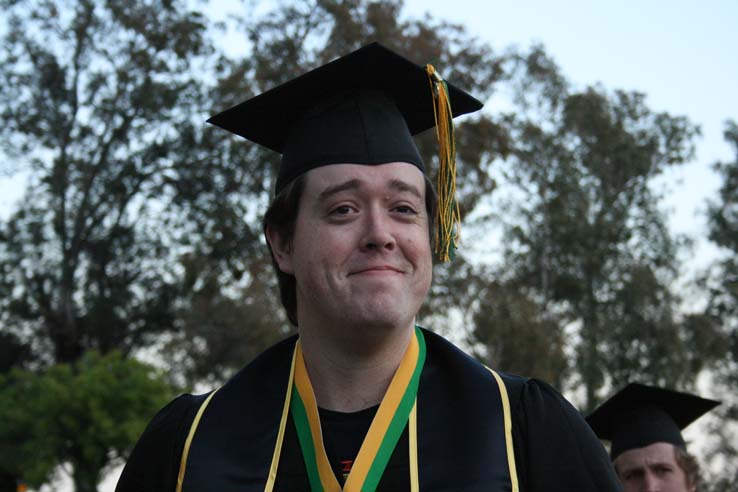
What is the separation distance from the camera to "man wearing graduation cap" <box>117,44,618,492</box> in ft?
7.94

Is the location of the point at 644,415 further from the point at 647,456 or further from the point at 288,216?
the point at 288,216

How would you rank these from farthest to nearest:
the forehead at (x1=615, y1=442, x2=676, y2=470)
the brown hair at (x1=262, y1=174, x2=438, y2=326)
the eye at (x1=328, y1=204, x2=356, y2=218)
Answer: the forehead at (x1=615, y1=442, x2=676, y2=470)
the brown hair at (x1=262, y1=174, x2=438, y2=326)
the eye at (x1=328, y1=204, x2=356, y2=218)

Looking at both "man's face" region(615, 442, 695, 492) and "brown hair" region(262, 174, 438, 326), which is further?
"man's face" region(615, 442, 695, 492)

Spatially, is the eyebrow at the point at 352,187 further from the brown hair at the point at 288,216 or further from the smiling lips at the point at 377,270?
the smiling lips at the point at 377,270

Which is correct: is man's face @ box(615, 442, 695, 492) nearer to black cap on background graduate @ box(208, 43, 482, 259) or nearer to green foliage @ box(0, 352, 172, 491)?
black cap on background graduate @ box(208, 43, 482, 259)

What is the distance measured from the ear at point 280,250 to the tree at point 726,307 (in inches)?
1125

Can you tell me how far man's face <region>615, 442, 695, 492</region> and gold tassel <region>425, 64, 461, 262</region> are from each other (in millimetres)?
2469

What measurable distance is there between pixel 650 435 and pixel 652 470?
1.07 feet

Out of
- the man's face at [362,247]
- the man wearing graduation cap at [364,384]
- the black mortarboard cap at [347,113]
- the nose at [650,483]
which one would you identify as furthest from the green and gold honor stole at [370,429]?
the nose at [650,483]

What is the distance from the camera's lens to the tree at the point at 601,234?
28438 millimetres

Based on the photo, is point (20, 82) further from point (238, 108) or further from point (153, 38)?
point (238, 108)

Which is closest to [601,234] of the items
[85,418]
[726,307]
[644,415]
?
[726,307]

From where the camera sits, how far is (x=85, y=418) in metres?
19.8

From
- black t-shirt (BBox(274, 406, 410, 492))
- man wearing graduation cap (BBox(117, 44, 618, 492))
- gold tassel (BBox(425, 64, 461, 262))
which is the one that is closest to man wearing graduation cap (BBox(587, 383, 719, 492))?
gold tassel (BBox(425, 64, 461, 262))
